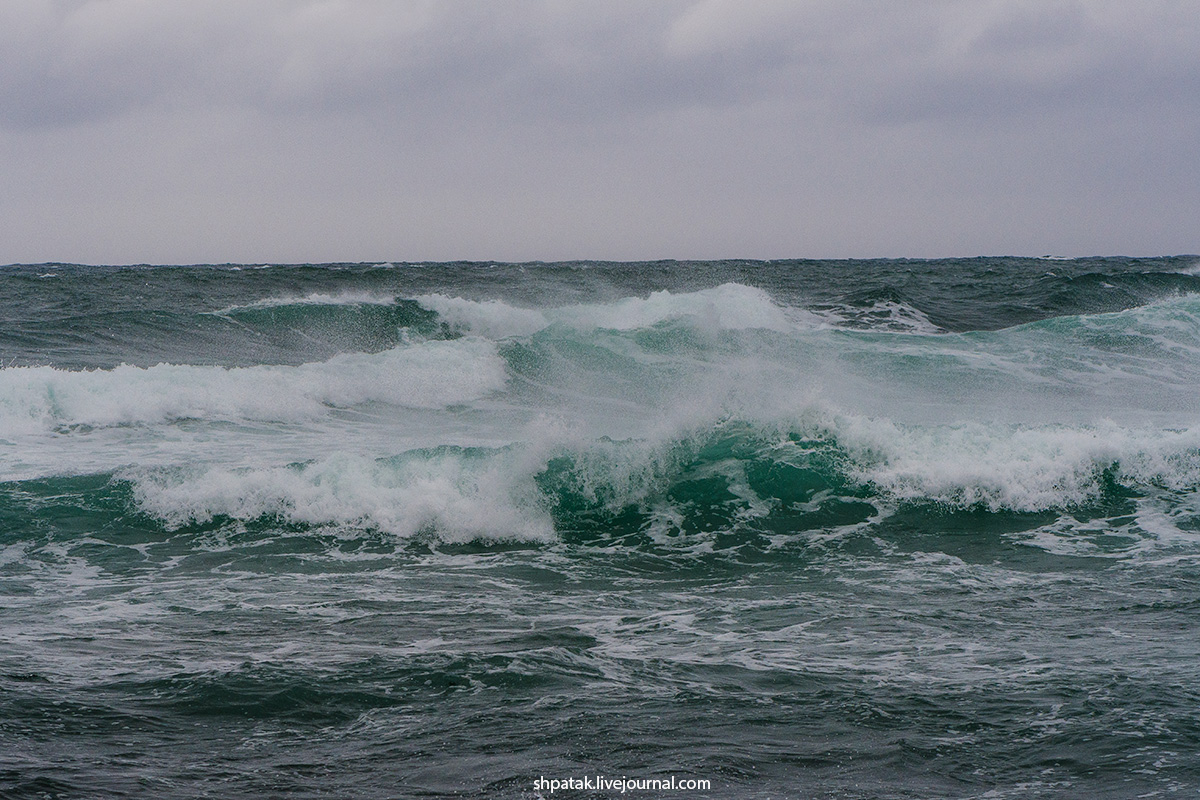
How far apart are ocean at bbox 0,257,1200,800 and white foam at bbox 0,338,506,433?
8 centimetres

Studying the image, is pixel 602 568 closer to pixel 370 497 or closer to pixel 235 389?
pixel 370 497

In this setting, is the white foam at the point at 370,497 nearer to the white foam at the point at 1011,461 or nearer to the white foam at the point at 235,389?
the white foam at the point at 235,389

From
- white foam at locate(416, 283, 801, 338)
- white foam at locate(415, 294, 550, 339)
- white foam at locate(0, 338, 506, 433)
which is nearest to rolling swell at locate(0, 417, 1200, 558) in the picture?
white foam at locate(0, 338, 506, 433)

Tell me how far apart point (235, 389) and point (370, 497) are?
20.6 feet

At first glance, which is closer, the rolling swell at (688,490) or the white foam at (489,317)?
the rolling swell at (688,490)

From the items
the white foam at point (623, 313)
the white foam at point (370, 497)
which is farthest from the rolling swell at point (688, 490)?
the white foam at point (623, 313)

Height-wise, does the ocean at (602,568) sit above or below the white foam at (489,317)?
below

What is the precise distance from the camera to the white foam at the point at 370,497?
10.4 m

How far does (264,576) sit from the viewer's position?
8.86 m

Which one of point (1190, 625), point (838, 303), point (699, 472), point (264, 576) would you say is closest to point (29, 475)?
point (264, 576)

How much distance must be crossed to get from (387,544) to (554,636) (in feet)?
11.2

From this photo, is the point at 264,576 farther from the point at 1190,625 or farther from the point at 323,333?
the point at 323,333

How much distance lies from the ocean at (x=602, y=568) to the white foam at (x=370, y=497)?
4 cm

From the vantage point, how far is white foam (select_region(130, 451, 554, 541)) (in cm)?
1042
